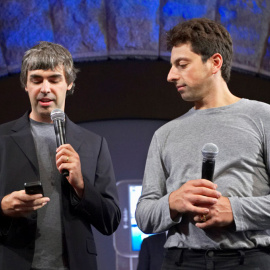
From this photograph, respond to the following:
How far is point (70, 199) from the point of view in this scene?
1.89 meters

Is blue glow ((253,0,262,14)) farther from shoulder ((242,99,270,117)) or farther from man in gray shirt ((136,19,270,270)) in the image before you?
shoulder ((242,99,270,117))

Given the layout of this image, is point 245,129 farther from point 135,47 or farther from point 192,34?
point 135,47

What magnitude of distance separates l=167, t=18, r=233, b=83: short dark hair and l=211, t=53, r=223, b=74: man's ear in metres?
0.01

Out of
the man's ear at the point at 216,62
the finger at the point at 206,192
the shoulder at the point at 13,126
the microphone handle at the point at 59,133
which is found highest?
the man's ear at the point at 216,62

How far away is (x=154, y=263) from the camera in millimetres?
3609

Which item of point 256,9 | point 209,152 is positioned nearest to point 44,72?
point 209,152

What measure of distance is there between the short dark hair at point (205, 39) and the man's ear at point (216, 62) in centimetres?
1

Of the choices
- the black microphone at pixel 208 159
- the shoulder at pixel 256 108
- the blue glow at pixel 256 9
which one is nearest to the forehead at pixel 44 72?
the shoulder at pixel 256 108

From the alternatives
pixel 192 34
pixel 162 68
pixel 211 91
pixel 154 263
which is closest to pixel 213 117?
pixel 211 91

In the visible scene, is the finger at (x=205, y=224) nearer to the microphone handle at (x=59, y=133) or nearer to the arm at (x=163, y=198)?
the arm at (x=163, y=198)

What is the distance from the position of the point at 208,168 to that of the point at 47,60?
0.96m

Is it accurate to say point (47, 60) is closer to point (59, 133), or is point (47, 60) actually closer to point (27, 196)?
point (59, 133)

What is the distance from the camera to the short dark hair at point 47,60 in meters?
2.07

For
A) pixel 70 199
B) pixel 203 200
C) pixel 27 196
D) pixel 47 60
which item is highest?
pixel 47 60
